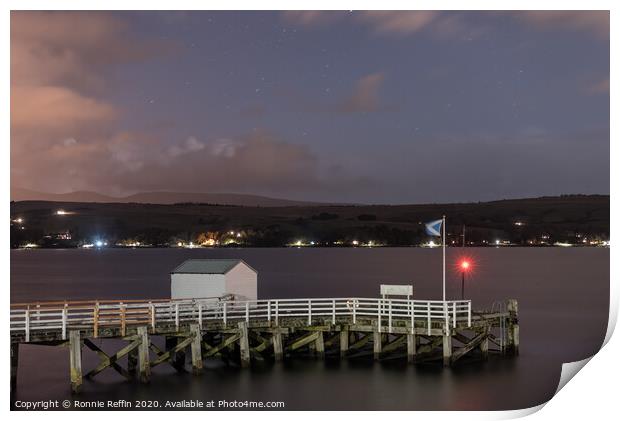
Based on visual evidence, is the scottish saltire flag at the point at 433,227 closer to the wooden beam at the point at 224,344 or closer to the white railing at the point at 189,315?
the white railing at the point at 189,315

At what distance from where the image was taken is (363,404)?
26828 millimetres

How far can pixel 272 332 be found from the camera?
103 ft

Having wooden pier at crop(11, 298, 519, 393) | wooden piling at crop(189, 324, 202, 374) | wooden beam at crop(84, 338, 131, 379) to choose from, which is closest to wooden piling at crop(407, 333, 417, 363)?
wooden pier at crop(11, 298, 519, 393)

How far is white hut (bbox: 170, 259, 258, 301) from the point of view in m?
33.2

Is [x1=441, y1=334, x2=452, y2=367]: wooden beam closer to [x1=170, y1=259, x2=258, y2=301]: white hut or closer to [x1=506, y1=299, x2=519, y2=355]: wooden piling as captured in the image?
[x1=506, y1=299, x2=519, y2=355]: wooden piling

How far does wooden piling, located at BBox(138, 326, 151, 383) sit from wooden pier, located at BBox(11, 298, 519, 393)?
0.03m

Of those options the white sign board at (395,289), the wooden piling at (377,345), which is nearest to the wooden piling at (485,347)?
the white sign board at (395,289)

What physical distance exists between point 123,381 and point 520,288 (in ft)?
205

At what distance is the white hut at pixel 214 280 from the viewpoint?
109 feet

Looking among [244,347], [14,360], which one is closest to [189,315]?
[244,347]

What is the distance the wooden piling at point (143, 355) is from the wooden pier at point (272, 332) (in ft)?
0.10
